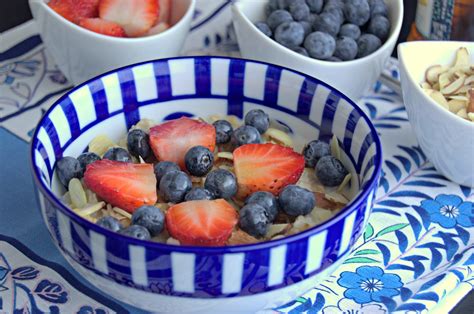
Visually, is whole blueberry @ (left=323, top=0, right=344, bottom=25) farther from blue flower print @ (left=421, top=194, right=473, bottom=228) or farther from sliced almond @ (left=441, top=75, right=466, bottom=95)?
blue flower print @ (left=421, top=194, right=473, bottom=228)

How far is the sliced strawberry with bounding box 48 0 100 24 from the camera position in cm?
121

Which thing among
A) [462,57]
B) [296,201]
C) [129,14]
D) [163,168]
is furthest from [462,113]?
[129,14]

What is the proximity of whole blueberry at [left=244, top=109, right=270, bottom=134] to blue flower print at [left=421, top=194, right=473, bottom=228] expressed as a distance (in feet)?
0.87

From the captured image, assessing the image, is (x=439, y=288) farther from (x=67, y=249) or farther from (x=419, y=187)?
(x=67, y=249)

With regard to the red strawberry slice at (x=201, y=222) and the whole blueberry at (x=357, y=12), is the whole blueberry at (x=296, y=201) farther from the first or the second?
the whole blueberry at (x=357, y=12)

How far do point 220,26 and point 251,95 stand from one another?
42 cm

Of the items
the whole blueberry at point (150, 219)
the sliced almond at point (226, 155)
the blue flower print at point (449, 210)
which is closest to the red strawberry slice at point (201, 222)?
the whole blueberry at point (150, 219)

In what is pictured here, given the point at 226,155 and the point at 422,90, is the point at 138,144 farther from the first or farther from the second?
the point at 422,90

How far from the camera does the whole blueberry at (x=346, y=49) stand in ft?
3.85

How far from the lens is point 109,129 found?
1.04m

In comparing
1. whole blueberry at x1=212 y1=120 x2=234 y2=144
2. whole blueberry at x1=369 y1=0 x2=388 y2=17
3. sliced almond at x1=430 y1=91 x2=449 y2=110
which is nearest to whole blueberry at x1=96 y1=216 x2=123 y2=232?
whole blueberry at x1=212 y1=120 x2=234 y2=144

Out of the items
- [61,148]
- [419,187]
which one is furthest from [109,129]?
[419,187]

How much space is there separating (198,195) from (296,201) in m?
0.12

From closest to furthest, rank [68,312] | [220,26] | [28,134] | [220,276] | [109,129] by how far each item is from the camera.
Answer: [220,276]
[68,312]
[109,129]
[28,134]
[220,26]
